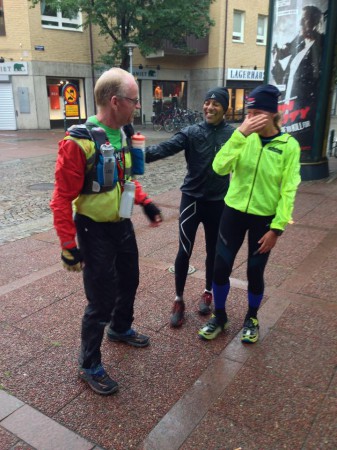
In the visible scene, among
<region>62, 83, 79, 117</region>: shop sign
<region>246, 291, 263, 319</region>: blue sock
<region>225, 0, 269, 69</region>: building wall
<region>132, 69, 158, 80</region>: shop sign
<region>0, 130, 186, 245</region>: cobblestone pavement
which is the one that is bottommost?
<region>0, 130, 186, 245</region>: cobblestone pavement

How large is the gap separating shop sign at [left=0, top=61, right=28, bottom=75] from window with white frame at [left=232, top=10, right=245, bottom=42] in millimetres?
13191

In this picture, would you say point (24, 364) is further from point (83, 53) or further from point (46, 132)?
point (83, 53)

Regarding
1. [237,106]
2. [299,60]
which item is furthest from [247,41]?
[299,60]

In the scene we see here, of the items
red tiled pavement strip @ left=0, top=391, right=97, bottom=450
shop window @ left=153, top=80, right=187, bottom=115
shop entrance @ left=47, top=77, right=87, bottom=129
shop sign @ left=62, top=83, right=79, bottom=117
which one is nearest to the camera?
red tiled pavement strip @ left=0, top=391, right=97, bottom=450

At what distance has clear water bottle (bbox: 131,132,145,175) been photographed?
2784 millimetres

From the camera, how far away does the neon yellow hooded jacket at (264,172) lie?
111 inches

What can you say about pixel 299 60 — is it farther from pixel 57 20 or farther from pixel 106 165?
pixel 57 20

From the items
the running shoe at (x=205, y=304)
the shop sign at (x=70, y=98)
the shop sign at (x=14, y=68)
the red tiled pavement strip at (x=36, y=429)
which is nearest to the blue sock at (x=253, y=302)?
the running shoe at (x=205, y=304)

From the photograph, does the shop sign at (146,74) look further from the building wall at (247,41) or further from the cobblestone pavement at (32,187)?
the cobblestone pavement at (32,187)

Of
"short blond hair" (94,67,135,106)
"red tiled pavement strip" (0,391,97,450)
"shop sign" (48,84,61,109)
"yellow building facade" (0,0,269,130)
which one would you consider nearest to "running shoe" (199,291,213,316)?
"red tiled pavement strip" (0,391,97,450)

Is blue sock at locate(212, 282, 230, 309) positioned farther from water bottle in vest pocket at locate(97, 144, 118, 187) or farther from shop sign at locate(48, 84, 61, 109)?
shop sign at locate(48, 84, 61, 109)

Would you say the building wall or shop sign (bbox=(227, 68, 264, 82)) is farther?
shop sign (bbox=(227, 68, 264, 82))

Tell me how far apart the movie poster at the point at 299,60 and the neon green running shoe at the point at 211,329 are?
673 centimetres

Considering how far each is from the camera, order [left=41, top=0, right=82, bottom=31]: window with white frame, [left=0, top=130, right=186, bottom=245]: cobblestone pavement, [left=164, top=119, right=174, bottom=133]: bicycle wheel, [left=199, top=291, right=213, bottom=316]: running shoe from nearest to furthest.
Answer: [left=199, top=291, right=213, bottom=316]: running shoe, [left=0, top=130, right=186, bottom=245]: cobblestone pavement, [left=41, top=0, right=82, bottom=31]: window with white frame, [left=164, top=119, right=174, bottom=133]: bicycle wheel
